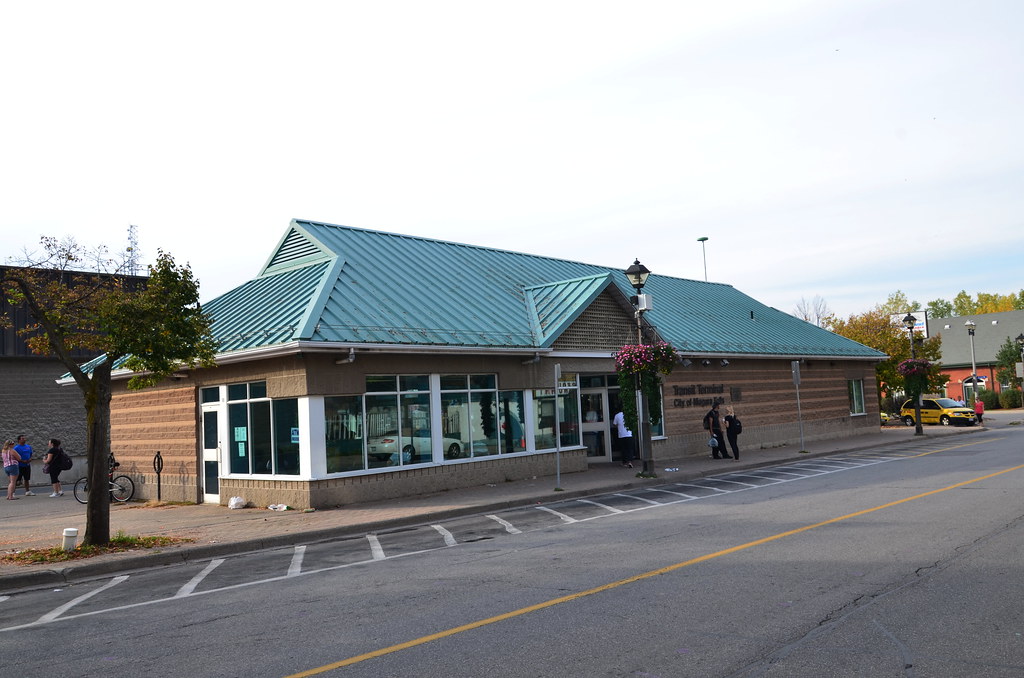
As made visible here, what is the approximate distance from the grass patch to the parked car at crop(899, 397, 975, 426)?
125ft

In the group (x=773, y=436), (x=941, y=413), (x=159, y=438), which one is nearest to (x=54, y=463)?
(x=159, y=438)

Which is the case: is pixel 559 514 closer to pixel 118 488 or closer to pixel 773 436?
pixel 118 488

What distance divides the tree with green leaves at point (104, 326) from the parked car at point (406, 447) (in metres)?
4.87

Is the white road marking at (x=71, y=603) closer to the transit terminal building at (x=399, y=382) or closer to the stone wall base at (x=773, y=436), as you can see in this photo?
the transit terminal building at (x=399, y=382)

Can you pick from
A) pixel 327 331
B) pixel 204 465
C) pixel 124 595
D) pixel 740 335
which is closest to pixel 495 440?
pixel 327 331

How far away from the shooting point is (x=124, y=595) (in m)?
9.51

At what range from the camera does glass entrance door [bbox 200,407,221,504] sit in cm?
1853

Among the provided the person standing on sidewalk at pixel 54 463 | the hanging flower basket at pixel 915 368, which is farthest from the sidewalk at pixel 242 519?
the hanging flower basket at pixel 915 368

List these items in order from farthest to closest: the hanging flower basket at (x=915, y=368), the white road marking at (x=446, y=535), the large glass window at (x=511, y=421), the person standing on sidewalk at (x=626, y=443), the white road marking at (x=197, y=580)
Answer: the hanging flower basket at (x=915, y=368), the person standing on sidewalk at (x=626, y=443), the large glass window at (x=511, y=421), the white road marking at (x=446, y=535), the white road marking at (x=197, y=580)

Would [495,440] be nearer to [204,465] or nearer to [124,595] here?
[204,465]

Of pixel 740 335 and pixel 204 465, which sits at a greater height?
pixel 740 335

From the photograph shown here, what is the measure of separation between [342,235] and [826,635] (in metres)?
18.3

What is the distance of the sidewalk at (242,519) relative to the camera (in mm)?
11422

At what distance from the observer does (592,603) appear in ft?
24.7
